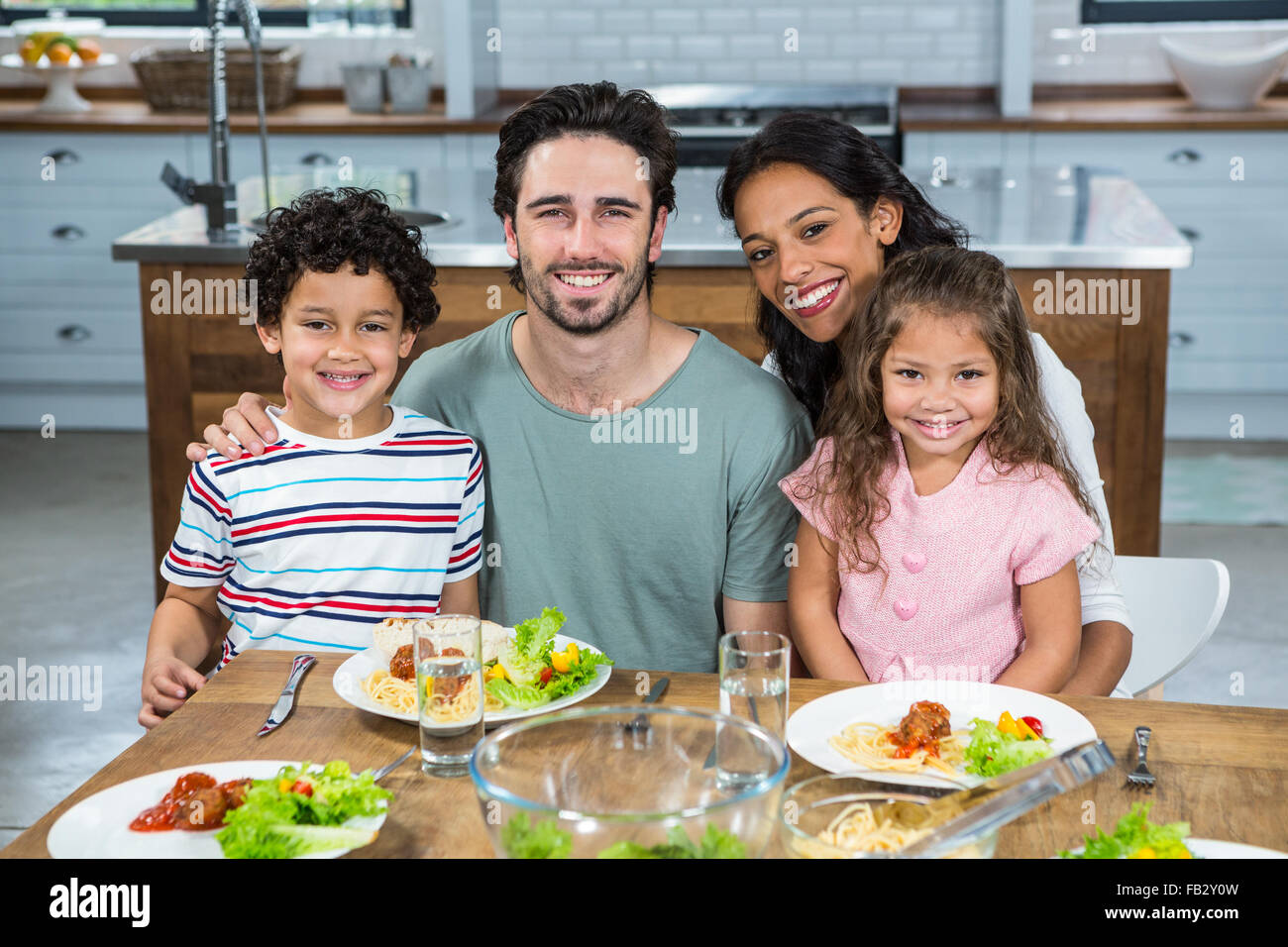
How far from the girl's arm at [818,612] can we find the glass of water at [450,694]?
656 millimetres

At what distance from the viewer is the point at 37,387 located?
17.4ft

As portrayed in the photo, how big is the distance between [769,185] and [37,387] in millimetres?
4109

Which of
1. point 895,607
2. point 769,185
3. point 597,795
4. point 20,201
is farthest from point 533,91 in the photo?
point 597,795

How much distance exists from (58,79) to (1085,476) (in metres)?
4.56

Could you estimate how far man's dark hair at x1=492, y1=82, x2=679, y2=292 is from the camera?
1898 millimetres

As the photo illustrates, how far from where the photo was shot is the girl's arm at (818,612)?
5.93ft

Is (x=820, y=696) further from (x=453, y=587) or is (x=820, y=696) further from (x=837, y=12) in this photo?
(x=837, y=12)

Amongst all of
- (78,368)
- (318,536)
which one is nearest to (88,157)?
(78,368)

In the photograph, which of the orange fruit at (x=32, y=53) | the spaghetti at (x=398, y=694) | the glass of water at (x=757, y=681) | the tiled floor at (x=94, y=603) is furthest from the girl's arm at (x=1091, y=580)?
the orange fruit at (x=32, y=53)

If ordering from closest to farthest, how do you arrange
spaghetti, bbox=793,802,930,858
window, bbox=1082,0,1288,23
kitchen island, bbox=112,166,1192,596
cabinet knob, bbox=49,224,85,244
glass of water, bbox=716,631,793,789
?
spaghetti, bbox=793,802,930,858, glass of water, bbox=716,631,793,789, kitchen island, bbox=112,166,1192,596, cabinet knob, bbox=49,224,85,244, window, bbox=1082,0,1288,23

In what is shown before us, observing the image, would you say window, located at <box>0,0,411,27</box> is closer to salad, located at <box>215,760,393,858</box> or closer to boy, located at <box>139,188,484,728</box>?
boy, located at <box>139,188,484,728</box>

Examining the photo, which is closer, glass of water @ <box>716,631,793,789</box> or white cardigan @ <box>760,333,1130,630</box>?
glass of water @ <box>716,631,793,789</box>

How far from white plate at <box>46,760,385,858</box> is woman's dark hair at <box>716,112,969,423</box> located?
1192 millimetres

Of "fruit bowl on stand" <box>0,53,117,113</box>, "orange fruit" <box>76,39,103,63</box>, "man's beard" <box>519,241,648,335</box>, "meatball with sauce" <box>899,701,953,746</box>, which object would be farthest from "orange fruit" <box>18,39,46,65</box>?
"meatball with sauce" <box>899,701,953,746</box>
